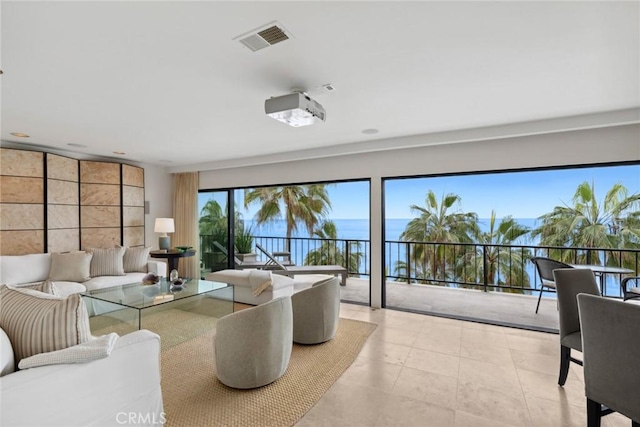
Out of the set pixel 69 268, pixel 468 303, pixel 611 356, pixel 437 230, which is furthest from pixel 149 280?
pixel 437 230

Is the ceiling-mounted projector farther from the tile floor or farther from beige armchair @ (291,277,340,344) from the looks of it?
the tile floor

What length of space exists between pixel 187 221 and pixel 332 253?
3.31m

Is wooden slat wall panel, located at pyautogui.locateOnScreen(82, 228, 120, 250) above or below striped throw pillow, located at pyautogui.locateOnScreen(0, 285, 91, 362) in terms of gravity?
above

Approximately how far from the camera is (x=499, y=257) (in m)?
6.23

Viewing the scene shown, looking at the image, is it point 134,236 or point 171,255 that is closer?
point 171,255

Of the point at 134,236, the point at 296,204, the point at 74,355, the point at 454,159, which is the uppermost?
the point at 454,159

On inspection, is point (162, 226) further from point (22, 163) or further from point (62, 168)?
point (22, 163)

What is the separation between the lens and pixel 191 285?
3973 mm

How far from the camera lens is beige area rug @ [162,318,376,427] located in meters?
2.00

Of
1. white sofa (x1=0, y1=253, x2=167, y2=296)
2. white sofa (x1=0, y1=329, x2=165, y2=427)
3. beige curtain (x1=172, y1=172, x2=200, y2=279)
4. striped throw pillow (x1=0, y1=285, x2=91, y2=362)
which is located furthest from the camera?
beige curtain (x1=172, y1=172, x2=200, y2=279)

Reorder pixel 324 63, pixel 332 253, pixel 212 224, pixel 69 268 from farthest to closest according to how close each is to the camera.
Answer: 1. pixel 332 253
2. pixel 212 224
3. pixel 69 268
4. pixel 324 63

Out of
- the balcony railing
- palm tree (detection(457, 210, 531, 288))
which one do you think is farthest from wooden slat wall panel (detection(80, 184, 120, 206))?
palm tree (detection(457, 210, 531, 288))

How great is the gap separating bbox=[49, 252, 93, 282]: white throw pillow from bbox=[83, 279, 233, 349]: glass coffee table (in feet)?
2.24

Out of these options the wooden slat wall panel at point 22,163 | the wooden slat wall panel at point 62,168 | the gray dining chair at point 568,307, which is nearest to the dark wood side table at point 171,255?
the wooden slat wall panel at point 62,168
